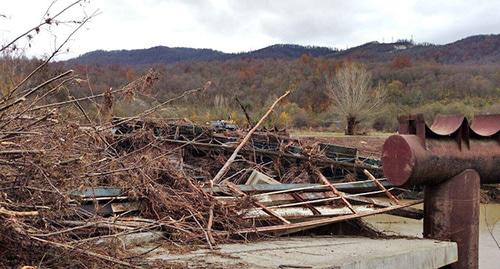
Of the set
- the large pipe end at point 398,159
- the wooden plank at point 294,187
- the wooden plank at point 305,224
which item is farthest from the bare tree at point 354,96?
the large pipe end at point 398,159

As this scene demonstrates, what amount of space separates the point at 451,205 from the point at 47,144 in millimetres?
3236

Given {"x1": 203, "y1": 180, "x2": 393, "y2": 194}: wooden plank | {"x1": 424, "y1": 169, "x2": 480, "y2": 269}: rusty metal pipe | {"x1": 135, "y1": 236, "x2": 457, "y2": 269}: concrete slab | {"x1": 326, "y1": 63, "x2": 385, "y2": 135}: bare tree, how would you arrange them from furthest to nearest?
{"x1": 326, "y1": 63, "x2": 385, "y2": 135}: bare tree → {"x1": 203, "y1": 180, "x2": 393, "y2": 194}: wooden plank → {"x1": 424, "y1": 169, "x2": 480, "y2": 269}: rusty metal pipe → {"x1": 135, "y1": 236, "x2": 457, "y2": 269}: concrete slab

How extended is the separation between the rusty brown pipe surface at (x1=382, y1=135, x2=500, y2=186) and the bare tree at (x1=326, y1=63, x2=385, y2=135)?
3844cm

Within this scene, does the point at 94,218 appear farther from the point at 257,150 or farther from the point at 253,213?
the point at 257,150

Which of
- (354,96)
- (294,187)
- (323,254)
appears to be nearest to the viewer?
(323,254)

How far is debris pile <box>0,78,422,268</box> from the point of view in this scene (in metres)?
3.39

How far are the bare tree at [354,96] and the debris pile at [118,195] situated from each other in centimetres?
3754

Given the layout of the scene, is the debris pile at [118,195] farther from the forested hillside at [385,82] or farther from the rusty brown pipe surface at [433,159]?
the forested hillside at [385,82]

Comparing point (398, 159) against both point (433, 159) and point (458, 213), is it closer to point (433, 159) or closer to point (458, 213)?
point (433, 159)

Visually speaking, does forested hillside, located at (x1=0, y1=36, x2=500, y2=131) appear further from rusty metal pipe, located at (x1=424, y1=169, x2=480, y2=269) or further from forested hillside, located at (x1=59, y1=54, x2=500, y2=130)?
rusty metal pipe, located at (x1=424, y1=169, x2=480, y2=269)

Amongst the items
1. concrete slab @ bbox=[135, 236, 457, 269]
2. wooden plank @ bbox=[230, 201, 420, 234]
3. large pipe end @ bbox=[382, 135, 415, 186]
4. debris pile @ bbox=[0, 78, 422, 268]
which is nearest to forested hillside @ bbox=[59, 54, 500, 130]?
debris pile @ bbox=[0, 78, 422, 268]

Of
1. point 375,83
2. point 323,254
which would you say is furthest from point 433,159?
point 375,83

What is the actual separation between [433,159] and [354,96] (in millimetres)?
43043

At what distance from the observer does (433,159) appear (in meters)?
4.73
